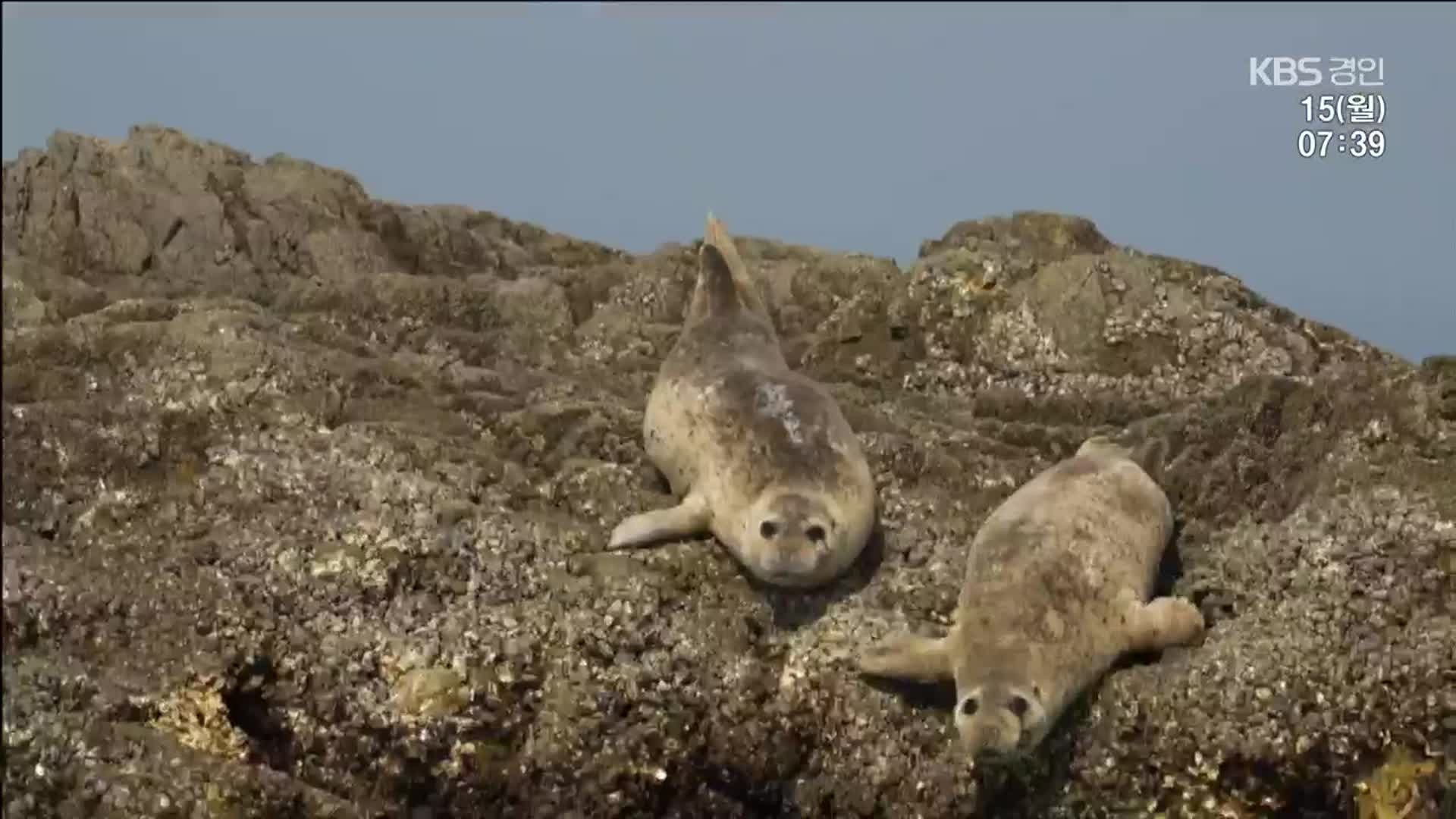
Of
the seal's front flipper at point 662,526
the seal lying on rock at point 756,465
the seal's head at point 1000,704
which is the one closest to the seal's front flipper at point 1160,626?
the seal's head at point 1000,704

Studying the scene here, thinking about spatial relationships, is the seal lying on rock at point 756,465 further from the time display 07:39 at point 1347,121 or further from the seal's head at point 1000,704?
the time display 07:39 at point 1347,121

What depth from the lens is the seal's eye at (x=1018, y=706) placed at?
501 centimetres

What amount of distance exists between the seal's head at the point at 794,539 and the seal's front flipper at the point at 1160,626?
123 centimetres

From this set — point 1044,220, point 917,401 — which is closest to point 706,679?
point 917,401

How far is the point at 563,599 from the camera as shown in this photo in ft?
18.5

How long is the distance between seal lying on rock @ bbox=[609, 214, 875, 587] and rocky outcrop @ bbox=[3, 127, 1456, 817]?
16 centimetres

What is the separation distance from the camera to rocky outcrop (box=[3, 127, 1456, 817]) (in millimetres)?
5129

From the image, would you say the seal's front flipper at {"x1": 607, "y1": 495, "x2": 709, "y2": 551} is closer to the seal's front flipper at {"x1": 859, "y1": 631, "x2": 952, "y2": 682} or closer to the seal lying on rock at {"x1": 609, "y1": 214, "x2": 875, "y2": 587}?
the seal lying on rock at {"x1": 609, "y1": 214, "x2": 875, "y2": 587}

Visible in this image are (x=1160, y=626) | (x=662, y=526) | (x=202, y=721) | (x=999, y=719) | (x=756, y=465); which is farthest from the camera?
(x=756, y=465)

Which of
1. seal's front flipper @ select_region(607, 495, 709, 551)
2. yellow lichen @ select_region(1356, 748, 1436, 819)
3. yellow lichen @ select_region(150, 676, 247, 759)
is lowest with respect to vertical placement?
yellow lichen @ select_region(1356, 748, 1436, 819)

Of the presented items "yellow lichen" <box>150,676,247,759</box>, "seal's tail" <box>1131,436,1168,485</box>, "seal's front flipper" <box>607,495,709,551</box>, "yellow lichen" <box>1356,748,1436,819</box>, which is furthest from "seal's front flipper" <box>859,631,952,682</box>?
"yellow lichen" <box>150,676,247,759</box>

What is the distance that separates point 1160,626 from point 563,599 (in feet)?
8.16

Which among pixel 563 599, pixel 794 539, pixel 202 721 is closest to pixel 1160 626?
pixel 794 539

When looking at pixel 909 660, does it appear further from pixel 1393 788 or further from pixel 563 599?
pixel 1393 788
